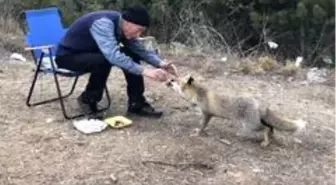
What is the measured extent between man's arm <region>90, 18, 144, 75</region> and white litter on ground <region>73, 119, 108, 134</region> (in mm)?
475

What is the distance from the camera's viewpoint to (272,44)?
30.9ft

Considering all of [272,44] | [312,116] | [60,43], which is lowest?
[272,44]

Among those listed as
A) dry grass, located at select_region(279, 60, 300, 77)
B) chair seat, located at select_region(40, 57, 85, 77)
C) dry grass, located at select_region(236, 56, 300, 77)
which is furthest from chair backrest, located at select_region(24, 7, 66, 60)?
dry grass, located at select_region(279, 60, 300, 77)

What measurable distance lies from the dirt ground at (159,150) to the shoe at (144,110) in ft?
0.21

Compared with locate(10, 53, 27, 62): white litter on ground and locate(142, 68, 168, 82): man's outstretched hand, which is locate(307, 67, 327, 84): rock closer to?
locate(142, 68, 168, 82): man's outstretched hand

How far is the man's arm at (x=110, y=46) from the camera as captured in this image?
4.93 metres

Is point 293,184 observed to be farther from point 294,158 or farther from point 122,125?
point 122,125

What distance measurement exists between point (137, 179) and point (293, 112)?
1.85 meters

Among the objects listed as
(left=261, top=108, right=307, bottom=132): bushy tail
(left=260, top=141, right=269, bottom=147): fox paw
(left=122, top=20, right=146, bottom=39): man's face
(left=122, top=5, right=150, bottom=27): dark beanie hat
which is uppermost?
(left=122, top=5, right=150, bottom=27): dark beanie hat

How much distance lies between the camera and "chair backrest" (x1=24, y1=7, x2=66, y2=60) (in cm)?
581

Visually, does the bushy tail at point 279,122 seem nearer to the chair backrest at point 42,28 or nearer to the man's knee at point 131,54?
the man's knee at point 131,54

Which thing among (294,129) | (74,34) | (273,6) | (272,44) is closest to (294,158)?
(294,129)

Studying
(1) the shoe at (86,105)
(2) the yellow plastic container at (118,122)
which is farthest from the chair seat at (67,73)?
(2) the yellow plastic container at (118,122)

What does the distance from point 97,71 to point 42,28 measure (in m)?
0.81
